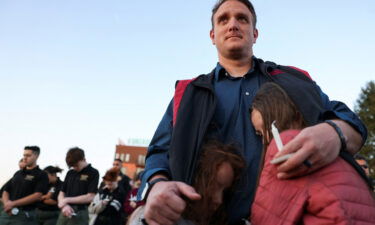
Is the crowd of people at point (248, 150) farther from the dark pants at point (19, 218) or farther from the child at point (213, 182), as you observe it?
the dark pants at point (19, 218)

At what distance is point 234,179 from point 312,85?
2.29 ft

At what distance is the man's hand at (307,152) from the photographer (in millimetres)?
1276

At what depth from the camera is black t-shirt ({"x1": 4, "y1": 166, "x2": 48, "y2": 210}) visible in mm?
7148

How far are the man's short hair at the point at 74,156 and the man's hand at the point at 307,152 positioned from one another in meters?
6.16

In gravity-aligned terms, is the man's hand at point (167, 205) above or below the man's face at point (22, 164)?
above

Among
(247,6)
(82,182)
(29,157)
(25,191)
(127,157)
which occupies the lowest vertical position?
(127,157)

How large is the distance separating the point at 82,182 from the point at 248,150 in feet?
19.0

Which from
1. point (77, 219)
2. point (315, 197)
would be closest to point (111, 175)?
point (77, 219)

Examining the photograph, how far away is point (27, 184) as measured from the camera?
7.19 m

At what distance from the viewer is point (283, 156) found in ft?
4.29

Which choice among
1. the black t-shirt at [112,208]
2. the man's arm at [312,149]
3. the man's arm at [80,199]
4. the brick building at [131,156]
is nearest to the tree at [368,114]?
the black t-shirt at [112,208]

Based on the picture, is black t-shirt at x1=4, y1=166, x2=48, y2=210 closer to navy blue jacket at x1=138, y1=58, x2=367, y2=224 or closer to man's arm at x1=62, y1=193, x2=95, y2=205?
man's arm at x1=62, y1=193, x2=95, y2=205

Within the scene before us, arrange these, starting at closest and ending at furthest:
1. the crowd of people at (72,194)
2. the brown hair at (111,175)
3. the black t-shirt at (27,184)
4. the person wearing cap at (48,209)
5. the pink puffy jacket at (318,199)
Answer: the pink puffy jacket at (318,199)
the crowd of people at (72,194)
the brown hair at (111,175)
the black t-shirt at (27,184)
the person wearing cap at (48,209)

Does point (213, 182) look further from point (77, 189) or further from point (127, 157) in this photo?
point (127, 157)
